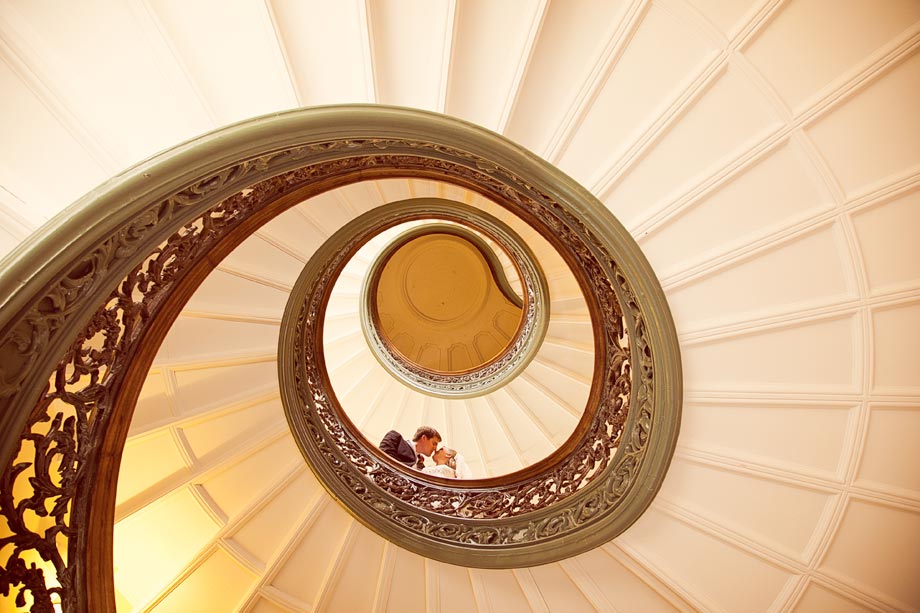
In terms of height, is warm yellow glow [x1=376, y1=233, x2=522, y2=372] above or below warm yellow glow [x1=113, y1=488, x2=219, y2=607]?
above

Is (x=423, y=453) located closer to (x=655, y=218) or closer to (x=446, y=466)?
(x=446, y=466)

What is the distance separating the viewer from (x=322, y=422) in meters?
5.05

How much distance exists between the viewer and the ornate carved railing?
2.05m

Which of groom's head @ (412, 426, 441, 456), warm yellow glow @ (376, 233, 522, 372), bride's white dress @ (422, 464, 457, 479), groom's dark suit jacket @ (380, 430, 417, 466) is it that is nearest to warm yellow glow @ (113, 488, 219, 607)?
groom's dark suit jacket @ (380, 430, 417, 466)

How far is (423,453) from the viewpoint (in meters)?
6.70

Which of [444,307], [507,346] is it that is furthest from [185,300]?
[444,307]

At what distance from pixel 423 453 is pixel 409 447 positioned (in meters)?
0.55

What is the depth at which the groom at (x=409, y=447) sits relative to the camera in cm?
599

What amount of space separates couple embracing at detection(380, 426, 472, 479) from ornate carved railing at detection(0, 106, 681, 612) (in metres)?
1.32

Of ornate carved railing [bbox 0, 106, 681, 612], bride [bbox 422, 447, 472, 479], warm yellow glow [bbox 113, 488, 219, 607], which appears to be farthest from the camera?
bride [bbox 422, 447, 472, 479]

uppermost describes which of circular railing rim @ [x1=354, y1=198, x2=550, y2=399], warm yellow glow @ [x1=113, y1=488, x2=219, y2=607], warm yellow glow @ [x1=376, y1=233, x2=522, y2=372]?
warm yellow glow @ [x1=376, y1=233, x2=522, y2=372]

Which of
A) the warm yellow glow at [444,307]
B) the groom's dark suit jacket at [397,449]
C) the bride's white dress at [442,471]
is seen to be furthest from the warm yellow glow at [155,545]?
the warm yellow glow at [444,307]

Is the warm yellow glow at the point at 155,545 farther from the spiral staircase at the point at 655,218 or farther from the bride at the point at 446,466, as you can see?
the bride at the point at 446,466

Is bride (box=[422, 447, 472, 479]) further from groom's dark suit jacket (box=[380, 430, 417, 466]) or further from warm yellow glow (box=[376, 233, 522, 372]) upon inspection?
warm yellow glow (box=[376, 233, 522, 372])
